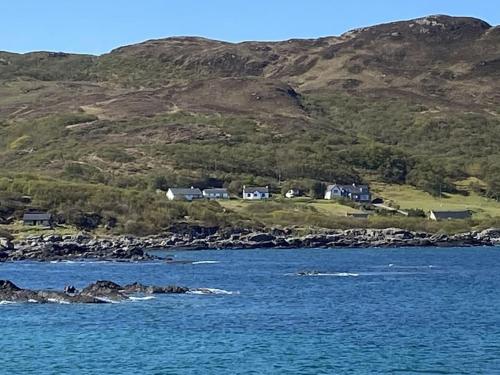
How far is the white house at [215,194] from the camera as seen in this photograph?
14812 centimetres

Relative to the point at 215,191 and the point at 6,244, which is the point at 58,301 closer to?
the point at 6,244

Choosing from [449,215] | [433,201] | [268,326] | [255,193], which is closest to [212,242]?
[255,193]

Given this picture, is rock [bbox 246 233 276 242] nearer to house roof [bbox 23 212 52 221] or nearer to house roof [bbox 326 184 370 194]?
house roof [bbox 23 212 52 221]

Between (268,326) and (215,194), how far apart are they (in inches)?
3893

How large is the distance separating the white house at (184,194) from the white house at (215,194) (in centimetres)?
135

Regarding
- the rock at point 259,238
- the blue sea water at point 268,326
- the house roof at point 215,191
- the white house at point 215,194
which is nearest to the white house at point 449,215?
the rock at point 259,238

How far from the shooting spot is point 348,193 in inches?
6038

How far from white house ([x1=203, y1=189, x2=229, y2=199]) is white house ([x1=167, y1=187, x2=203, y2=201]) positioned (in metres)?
1.35

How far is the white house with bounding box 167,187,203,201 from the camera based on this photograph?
144 m

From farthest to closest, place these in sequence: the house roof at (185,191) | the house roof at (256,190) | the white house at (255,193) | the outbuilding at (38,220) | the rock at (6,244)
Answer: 1. the house roof at (256,190)
2. the white house at (255,193)
3. the house roof at (185,191)
4. the outbuilding at (38,220)
5. the rock at (6,244)

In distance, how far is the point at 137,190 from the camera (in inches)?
5719

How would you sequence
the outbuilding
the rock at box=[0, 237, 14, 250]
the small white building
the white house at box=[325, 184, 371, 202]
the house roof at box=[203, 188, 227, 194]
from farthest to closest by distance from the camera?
1. the white house at box=[325, 184, 371, 202]
2. the small white building
3. the house roof at box=[203, 188, 227, 194]
4. the outbuilding
5. the rock at box=[0, 237, 14, 250]

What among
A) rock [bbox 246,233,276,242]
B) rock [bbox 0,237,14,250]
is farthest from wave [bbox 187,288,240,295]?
rock [bbox 246,233,276,242]

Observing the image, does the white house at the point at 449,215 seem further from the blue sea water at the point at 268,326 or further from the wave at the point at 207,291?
the wave at the point at 207,291
